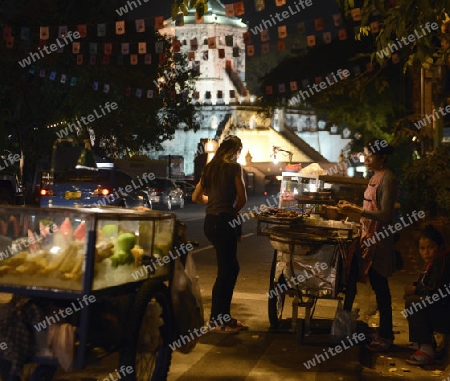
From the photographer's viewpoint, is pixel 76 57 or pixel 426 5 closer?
pixel 426 5

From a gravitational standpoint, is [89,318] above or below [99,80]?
below

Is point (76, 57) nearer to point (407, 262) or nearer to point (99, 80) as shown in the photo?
point (99, 80)

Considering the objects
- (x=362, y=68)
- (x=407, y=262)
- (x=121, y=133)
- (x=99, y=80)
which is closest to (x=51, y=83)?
(x=99, y=80)

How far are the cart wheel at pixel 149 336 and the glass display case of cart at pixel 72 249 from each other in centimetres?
19

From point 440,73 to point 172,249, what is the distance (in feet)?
51.5

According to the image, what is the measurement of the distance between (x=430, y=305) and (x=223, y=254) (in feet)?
7.22

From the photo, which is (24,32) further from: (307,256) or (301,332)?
(301,332)

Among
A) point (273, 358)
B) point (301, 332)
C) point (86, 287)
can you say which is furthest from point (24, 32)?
point (86, 287)

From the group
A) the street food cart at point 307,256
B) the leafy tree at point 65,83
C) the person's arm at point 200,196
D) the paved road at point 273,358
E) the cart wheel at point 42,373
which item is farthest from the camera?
the leafy tree at point 65,83

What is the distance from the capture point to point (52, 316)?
5.19m

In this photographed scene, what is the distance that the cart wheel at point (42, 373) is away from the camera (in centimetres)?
551

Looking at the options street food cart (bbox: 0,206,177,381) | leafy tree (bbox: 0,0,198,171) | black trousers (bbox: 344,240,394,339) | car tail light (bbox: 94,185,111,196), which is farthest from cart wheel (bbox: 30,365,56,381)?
leafy tree (bbox: 0,0,198,171)

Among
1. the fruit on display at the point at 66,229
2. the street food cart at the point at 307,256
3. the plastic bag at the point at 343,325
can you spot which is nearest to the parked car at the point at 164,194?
the street food cart at the point at 307,256

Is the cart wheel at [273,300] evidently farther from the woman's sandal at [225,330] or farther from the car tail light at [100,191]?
the car tail light at [100,191]
